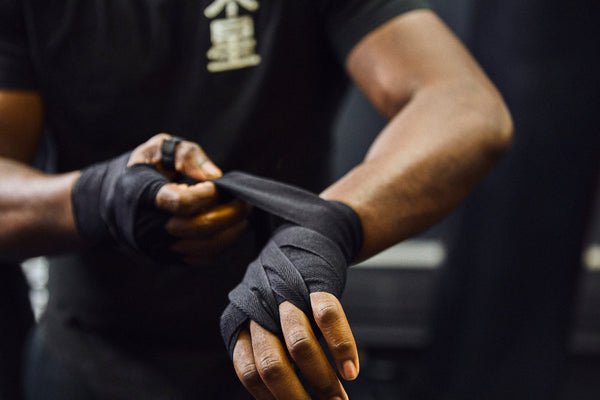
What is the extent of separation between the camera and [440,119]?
0.50 meters

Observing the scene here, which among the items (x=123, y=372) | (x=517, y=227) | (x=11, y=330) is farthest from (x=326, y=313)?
(x=517, y=227)

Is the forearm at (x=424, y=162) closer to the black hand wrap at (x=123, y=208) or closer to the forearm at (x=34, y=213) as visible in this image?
the black hand wrap at (x=123, y=208)

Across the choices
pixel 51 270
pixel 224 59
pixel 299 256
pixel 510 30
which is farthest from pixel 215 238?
pixel 510 30

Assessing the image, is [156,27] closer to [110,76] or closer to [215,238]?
[110,76]

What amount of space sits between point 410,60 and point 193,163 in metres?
0.26

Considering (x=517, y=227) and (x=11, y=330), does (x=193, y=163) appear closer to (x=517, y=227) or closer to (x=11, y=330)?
(x=11, y=330)

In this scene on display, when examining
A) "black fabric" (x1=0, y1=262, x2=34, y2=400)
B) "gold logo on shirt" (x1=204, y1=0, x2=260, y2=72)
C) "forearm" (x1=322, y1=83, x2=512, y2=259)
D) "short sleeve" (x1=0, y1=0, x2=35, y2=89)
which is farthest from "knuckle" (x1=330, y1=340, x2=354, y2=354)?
"black fabric" (x1=0, y1=262, x2=34, y2=400)

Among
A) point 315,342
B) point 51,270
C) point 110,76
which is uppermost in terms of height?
point 110,76

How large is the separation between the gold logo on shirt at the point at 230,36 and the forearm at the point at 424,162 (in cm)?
18

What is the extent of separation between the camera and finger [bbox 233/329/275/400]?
337 mm

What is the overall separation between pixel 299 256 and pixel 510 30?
78cm

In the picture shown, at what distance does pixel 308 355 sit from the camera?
327 mm

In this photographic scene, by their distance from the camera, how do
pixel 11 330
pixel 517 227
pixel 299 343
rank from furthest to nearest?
1. pixel 517 227
2. pixel 11 330
3. pixel 299 343

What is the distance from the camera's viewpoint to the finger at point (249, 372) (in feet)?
1.11
